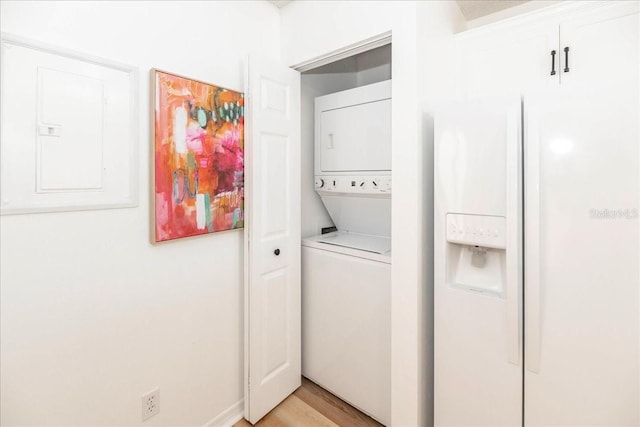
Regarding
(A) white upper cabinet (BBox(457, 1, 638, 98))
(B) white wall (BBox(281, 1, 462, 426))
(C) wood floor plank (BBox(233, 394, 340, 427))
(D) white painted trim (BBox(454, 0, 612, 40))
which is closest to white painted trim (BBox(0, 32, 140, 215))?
(B) white wall (BBox(281, 1, 462, 426))

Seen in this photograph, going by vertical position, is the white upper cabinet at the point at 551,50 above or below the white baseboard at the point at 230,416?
above

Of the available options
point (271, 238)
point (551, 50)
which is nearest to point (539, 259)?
point (551, 50)

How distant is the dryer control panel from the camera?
2057 millimetres

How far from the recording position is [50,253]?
4.02 ft

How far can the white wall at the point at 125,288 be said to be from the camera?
3.87 ft

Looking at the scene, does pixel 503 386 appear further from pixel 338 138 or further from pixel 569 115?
pixel 338 138

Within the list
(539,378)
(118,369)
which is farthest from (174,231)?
(539,378)

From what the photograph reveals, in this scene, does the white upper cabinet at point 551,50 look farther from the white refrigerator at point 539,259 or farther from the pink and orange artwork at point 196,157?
the pink and orange artwork at point 196,157

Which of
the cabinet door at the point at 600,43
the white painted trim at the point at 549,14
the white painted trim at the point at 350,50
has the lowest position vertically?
the cabinet door at the point at 600,43

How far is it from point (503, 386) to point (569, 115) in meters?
1.12

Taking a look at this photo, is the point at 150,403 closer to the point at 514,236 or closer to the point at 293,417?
the point at 293,417

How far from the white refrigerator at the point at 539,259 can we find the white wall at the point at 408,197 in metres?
0.10

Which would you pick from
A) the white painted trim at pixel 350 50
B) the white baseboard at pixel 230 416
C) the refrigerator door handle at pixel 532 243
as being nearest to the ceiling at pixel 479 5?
the white painted trim at pixel 350 50

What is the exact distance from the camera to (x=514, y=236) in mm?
1301
